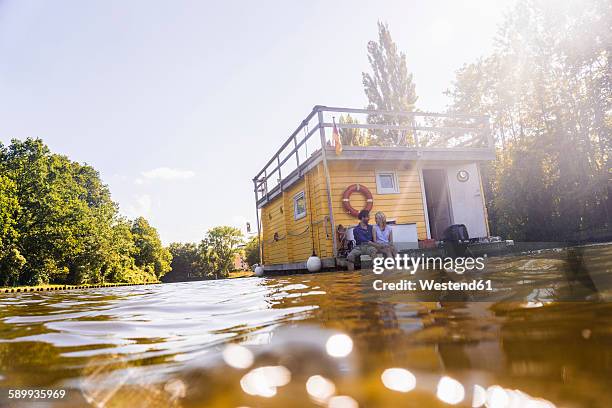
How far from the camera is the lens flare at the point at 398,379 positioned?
68 cm

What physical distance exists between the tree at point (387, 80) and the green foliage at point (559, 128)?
6.06 meters

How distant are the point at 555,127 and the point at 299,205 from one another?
13496 millimetres

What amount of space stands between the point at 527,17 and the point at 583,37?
3.39 meters

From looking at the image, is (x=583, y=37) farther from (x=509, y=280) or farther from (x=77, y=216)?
(x=77, y=216)

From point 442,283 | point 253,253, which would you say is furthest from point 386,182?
point 253,253

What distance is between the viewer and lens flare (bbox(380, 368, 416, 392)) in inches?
26.6

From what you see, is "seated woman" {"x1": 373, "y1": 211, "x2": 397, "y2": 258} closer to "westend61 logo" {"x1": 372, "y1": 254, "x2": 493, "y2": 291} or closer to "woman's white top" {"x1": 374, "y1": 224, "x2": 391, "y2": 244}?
"woman's white top" {"x1": 374, "y1": 224, "x2": 391, "y2": 244}

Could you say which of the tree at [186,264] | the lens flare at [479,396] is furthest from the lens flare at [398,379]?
the tree at [186,264]

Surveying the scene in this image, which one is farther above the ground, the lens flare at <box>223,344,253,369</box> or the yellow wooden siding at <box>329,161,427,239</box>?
the yellow wooden siding at <box>329,161,427,239</box>

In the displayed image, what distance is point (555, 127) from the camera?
55.1 ft

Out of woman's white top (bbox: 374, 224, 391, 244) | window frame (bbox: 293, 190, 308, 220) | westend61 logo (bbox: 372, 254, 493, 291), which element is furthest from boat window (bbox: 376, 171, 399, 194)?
westend61 logo (bbox: 372, 254, 493, 291)

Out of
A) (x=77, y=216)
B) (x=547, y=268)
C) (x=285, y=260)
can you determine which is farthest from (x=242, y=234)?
(x=547, y=268)

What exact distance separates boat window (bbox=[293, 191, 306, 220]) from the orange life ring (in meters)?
1.56

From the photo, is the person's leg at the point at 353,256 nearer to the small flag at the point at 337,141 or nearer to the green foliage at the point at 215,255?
the small flag at the point at 337,141
